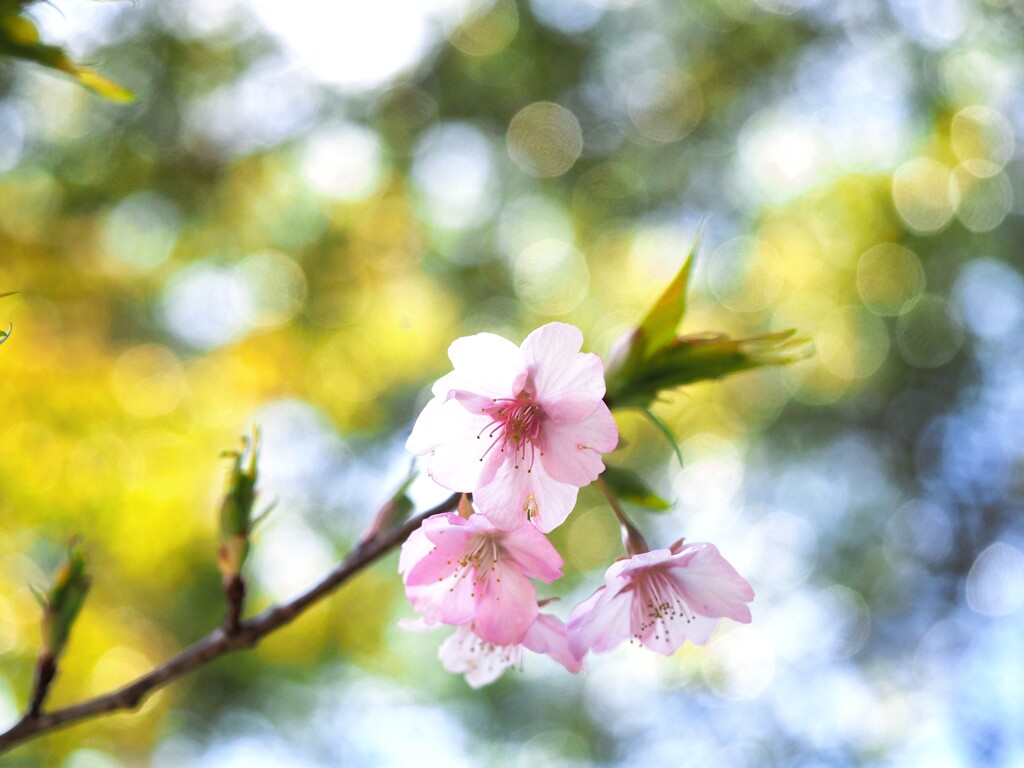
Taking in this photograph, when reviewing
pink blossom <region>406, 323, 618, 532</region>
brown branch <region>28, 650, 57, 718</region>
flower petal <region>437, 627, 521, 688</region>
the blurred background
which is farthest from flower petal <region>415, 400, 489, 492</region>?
the blurred background

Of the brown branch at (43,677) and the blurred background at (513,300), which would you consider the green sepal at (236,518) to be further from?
the blurred background at (513,300)

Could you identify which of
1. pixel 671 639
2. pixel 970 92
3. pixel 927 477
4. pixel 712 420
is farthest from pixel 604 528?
pixel 671 639

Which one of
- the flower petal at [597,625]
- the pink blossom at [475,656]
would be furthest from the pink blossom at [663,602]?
the pink blossom at [475,656]

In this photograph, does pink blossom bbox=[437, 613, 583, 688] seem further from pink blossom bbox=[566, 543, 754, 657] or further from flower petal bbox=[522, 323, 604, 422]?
flower petal bbox=[522, 323, 604, 422]

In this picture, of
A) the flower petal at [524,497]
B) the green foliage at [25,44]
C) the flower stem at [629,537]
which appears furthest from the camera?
the flower stem at [629,537]

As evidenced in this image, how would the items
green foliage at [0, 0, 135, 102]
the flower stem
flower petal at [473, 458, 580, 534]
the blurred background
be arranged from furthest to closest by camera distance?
the blurred background
the flower stem
flower petal at [473, 458, 580, 534]
green foliage at [0, 0, 135, 102]

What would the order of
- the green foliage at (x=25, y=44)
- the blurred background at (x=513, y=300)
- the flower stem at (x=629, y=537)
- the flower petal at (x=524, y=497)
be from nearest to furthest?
the green foliage at (x=25, y=44) → the flower petal at (x=524, y=497) → the flower stem at (x=629, y=537) → the blurred background at (x=513, y=300)
